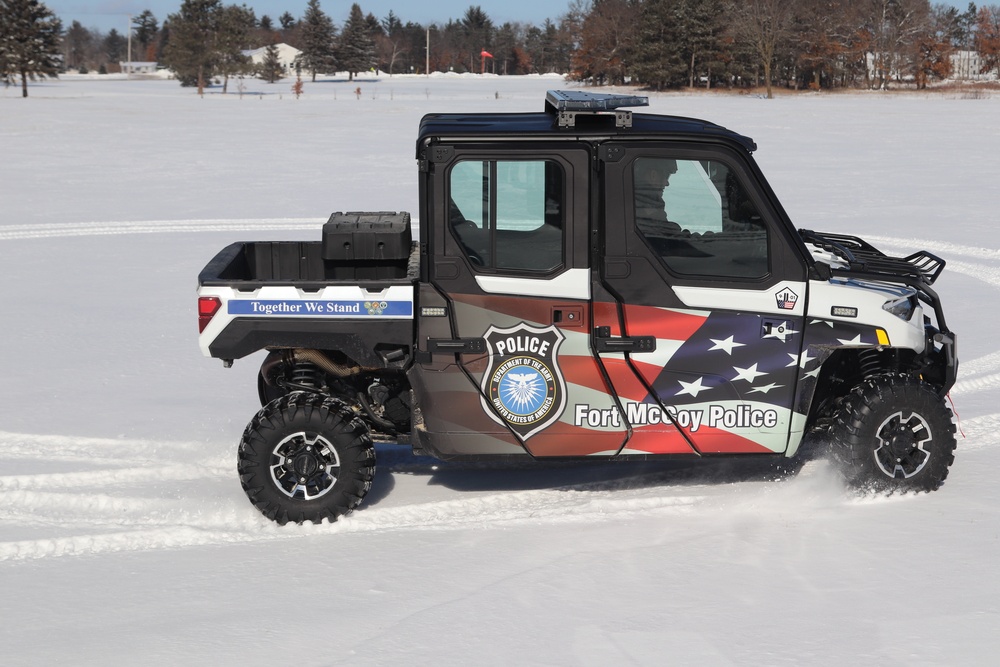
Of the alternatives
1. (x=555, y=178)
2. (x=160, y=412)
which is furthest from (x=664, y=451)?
(x=160, y=412)

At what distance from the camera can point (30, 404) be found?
730 centimetres

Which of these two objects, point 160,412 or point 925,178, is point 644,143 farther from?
point 925,178

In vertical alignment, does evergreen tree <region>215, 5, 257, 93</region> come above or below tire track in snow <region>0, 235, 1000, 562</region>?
above

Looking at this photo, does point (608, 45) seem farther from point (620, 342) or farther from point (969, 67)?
point (620, 342)

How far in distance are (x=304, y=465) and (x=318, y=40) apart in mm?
97744

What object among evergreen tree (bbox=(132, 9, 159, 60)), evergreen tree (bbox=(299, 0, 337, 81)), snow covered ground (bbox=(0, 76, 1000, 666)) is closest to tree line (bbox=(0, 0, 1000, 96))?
evergreen tree (bbox=(299, 0, 337, 81))

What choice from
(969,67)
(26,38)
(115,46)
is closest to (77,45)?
(115,46)

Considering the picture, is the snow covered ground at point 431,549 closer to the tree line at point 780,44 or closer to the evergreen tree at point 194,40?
the tree line at point 780,44

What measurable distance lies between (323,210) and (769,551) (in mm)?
12509

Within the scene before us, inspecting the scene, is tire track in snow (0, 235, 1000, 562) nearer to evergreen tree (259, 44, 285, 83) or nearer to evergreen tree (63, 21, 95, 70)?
evergreen tree (259, 44, 285, 83)

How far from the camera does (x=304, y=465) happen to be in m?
5.24

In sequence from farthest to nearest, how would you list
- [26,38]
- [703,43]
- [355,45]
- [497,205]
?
[355,45] → [703,43] → [26,38] → [497,205]

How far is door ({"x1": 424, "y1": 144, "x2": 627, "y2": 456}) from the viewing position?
505 cm

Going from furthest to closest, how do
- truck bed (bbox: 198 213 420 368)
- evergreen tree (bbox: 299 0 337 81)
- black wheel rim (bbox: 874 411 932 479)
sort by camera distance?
evergreen tree (bbox: 299 0 337 81) < black wheel rim (bbox: 874 411 932 479) < truck bed (bbox: 198 213 420 368)
